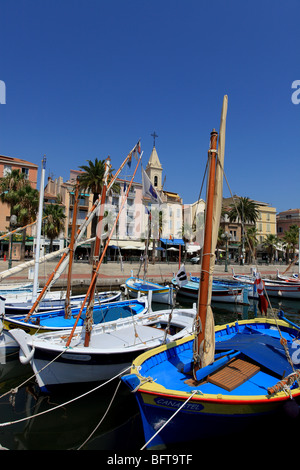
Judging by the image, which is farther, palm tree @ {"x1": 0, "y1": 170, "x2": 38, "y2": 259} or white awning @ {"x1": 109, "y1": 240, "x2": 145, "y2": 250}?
white awning @ {"x1": 109, "y1": 240, "x2": 145, "y2": 250}

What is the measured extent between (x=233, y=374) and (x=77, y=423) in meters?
4.65

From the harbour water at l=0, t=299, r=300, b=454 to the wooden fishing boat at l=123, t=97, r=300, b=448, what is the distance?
601 millimetres

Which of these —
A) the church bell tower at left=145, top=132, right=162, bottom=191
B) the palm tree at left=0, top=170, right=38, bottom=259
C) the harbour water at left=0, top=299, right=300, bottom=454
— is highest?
the church bell tower at left=145, top=132, right=162, bottom=191

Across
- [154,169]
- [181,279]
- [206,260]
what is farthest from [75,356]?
[154,169]

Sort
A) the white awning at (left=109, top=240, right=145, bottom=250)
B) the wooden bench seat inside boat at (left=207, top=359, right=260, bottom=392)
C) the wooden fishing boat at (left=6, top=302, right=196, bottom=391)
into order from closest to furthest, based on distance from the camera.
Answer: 1. the wooden bench seat inside boat at (left=207, top=359, right=260, bottom=392)
2. the wooden fishing boat at (left=6, top=302, right=196, bottom=391)
3. the white awning at (left=109, top=240, right=145, bottom=250)

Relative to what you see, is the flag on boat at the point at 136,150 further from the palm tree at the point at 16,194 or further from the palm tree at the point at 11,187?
the palm tree at the point at 11,187

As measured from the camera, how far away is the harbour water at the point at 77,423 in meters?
6.59

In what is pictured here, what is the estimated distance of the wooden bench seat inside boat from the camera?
6195 mm

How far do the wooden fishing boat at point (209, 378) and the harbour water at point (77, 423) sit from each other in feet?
1.97

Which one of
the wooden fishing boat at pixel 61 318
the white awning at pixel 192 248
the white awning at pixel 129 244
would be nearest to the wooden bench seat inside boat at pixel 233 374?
the wooden fishing boat at pixel 61 318

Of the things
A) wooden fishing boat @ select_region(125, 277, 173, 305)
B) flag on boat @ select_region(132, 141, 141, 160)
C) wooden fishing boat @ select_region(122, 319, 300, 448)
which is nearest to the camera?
wooden fishing boat @ select_region(122, 319, 300, 448)

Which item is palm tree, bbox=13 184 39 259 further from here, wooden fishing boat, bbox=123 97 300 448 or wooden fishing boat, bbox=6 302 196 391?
wooden fishing boat, bbox=123 97 300 448

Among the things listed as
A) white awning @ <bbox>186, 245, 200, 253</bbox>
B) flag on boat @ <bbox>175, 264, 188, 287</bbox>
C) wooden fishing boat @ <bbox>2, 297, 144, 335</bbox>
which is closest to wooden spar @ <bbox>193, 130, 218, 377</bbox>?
flag on boat @ <bbox>175, 264, 188, 287</bbox>
